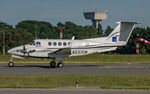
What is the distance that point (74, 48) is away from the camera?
3884 centimetres

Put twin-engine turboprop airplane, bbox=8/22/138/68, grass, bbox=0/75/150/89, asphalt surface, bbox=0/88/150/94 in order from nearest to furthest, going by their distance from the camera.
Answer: asphalt surface, bbox=0/88/150/94 < grass, bbox=0/75/150/89 < twin-engine turboprop airplane, bbox=8/22/138/68

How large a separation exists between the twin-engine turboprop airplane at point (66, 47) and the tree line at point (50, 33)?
45.9 m

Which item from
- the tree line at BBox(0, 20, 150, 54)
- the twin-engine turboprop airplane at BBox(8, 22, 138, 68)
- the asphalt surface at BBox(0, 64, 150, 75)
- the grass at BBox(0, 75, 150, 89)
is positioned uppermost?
the tree line at BBox(0, 20, 150, 54)

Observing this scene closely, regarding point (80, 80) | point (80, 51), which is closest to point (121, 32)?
point (80, 51)

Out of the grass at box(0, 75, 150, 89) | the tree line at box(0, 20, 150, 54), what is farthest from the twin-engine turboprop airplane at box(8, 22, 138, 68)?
the tree line at box(0, 20, 150, 54)

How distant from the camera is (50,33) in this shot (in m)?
160

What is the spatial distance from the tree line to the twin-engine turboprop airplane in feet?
151

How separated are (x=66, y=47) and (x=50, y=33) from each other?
122 metres

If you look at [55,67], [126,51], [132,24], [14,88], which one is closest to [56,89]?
[14,88]

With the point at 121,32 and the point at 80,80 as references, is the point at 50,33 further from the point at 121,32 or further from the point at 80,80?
the point at 80,80

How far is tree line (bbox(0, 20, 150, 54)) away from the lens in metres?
102

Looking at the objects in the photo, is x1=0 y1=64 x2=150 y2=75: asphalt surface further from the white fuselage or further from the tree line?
the tree line

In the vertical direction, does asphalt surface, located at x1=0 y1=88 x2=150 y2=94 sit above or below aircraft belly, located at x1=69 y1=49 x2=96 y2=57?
below

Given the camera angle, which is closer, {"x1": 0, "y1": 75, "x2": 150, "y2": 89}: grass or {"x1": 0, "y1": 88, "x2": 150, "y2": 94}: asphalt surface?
{"x1": 0, "y1": 88, "x2": 150, "y2": 94}: asphalt surface
